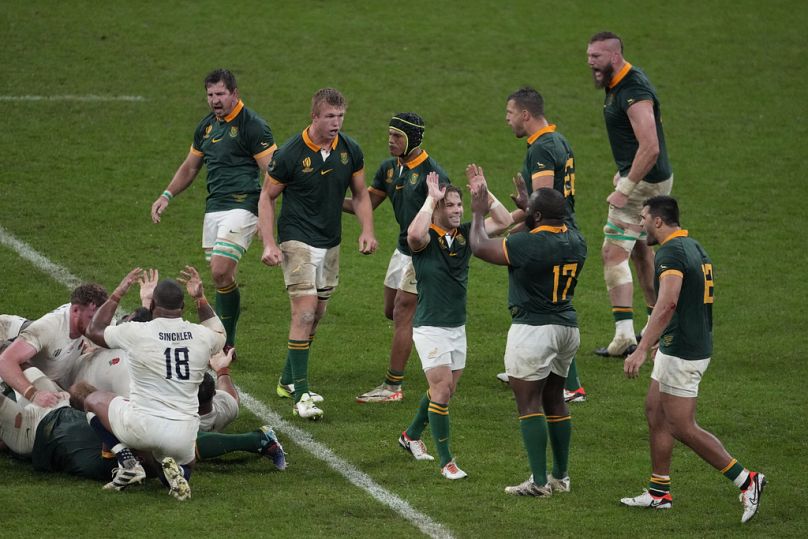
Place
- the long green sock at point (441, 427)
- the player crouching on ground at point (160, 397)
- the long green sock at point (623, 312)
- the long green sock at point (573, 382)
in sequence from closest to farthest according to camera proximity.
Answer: the player crouching on ground at point (160, 397)
the long green sock at point (441, 427)
the long green sock at point (573, 382)
the long green sock at point (623, 312)

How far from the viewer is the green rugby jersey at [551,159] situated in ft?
34.6

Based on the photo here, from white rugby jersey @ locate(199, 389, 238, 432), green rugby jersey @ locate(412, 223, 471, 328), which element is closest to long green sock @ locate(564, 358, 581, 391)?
green rugby jersey @ locate(412, 223, 471, 328)

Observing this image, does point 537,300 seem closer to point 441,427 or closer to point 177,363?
point 441,427

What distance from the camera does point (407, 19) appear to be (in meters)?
22.8

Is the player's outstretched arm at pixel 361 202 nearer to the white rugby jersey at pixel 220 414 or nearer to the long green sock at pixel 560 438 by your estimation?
the white rugby jersey at pixel 220 414

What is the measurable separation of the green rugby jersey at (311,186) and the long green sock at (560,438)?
9.36ft

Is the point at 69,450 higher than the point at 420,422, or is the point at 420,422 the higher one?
the point at 420,422

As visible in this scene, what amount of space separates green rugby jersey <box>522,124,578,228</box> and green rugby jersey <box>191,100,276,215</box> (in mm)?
2605

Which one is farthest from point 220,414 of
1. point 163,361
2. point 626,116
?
point 626,116

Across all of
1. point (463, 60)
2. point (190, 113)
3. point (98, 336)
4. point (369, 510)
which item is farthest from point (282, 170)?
point (463, 60)

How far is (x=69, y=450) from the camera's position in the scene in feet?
29.5

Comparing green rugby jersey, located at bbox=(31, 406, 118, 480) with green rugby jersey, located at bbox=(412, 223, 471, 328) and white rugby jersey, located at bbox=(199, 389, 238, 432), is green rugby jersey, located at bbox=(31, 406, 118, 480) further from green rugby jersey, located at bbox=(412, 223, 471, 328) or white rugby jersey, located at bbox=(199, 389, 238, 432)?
green rugby jersey, located at bbox=(412, 223, 471, 328)

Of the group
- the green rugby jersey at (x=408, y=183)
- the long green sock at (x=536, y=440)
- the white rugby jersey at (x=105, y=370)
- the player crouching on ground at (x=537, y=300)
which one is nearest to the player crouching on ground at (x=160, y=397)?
the white rugby jersey at (x=105, y=370)

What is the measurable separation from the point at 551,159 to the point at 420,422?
254cm
